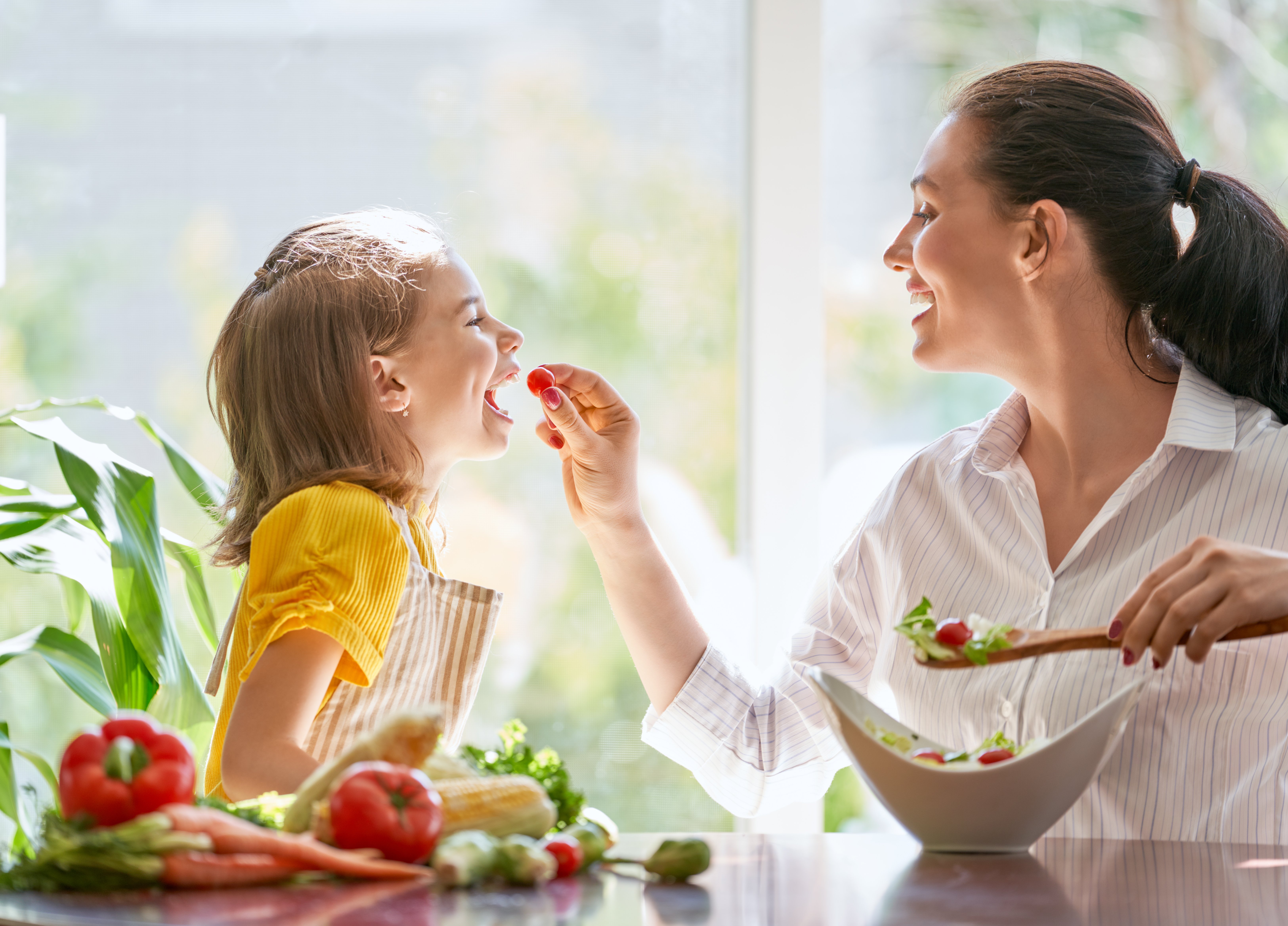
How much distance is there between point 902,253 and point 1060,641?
2.41 ft

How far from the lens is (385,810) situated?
31.1 inches

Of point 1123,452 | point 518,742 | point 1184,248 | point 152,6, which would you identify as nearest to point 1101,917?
point 518,742

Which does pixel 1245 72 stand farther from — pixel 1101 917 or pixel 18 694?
pixel 18 694

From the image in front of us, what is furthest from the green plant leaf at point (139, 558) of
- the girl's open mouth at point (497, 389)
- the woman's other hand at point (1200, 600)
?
the woman's other hand at point (1200, 600)

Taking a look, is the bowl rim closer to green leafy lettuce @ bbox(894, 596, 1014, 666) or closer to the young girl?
green leafy lettuce @ bbox(894, 596, 1014, 666)

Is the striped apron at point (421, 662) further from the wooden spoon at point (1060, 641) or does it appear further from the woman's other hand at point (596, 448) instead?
the wooden spoon at point (1060, 641)

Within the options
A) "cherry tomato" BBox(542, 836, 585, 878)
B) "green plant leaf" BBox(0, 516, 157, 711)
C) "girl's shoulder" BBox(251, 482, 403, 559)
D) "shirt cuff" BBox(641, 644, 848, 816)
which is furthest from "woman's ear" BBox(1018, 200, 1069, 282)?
"green plant leaf" BBox(0, 516, 157, 711)

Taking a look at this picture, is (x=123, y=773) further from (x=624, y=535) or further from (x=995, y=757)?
(x=624, y=535)

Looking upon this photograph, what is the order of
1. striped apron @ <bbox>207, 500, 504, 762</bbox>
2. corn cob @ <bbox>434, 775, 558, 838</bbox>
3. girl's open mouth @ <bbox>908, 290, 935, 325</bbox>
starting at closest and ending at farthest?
corn cob @ <bbox>434, 775, 558, 838</bbox> → striped apron @ <bbox>207, 500, 504, 762</bbox> → girl's open mouth @ <bbox>908, 290, 935, 325</bbox>

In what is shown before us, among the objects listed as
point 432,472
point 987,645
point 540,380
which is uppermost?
point 540,380

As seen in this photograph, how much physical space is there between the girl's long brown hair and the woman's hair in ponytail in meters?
0.83

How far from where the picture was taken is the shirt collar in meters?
1.38

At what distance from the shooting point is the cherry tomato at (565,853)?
86cm

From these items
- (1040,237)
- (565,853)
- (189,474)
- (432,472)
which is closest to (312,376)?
(432,472)
